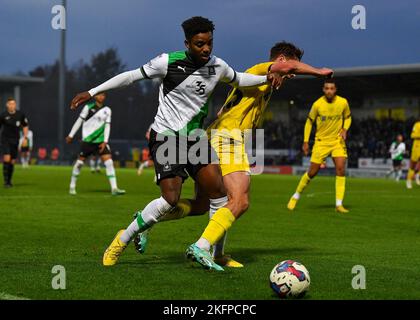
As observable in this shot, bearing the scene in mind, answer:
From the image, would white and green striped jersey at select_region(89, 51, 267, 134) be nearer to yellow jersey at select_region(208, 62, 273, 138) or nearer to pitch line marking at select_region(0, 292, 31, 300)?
yellow jersey at select_region(208, 62, 273, 138)

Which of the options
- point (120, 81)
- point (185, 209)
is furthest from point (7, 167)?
point (120, 81)

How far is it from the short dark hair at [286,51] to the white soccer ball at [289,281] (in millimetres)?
2857

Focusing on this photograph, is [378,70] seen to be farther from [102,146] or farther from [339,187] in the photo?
[339,187]

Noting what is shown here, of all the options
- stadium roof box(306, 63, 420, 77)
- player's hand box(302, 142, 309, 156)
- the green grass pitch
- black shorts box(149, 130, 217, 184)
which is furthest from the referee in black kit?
stadium roof box(306, 63, 420, 77)

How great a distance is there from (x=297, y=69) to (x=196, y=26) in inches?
43.7

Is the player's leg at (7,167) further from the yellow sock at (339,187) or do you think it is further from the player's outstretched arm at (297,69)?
the player's outstretched arm at (297,69)

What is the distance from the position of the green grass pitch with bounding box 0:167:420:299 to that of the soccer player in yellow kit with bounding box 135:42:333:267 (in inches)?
19.5

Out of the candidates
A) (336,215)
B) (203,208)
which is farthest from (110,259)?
(336,215)

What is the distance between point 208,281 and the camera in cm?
614

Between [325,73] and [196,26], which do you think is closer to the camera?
[196,26]

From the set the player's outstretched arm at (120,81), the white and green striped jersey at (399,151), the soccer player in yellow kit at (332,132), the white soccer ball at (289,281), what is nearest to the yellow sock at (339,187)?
the soccer player in yellow kit at (332,132)

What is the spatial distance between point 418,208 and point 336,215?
2.92 meters

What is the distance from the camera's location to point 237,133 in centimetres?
754
